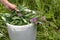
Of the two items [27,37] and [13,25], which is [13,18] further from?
[27,37]

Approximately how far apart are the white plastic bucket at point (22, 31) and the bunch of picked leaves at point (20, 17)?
5 cm

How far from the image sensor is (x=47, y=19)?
2021 millimetres

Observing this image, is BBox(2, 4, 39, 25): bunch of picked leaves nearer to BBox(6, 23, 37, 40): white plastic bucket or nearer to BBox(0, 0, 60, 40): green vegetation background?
BBox(6, 23, 37, 40): white plastic bucket

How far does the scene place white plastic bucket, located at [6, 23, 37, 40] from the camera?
4.96 feet

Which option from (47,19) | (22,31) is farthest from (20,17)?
(47,19)

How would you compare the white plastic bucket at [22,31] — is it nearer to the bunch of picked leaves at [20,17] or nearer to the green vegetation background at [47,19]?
the bunch of picked leaves at [20,17]

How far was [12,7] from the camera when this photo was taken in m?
1.53

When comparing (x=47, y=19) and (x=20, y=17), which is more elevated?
(x=20, y=17)

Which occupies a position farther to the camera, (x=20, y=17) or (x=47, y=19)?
(x=47, y=19)

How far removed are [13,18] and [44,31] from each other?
16.0 inches

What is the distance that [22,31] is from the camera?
4.98 ft

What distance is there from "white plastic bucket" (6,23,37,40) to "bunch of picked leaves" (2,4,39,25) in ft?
0.18

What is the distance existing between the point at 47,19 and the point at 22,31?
0.57m

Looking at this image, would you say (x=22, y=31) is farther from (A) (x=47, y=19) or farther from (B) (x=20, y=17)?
(A) (x=47, y=19)
